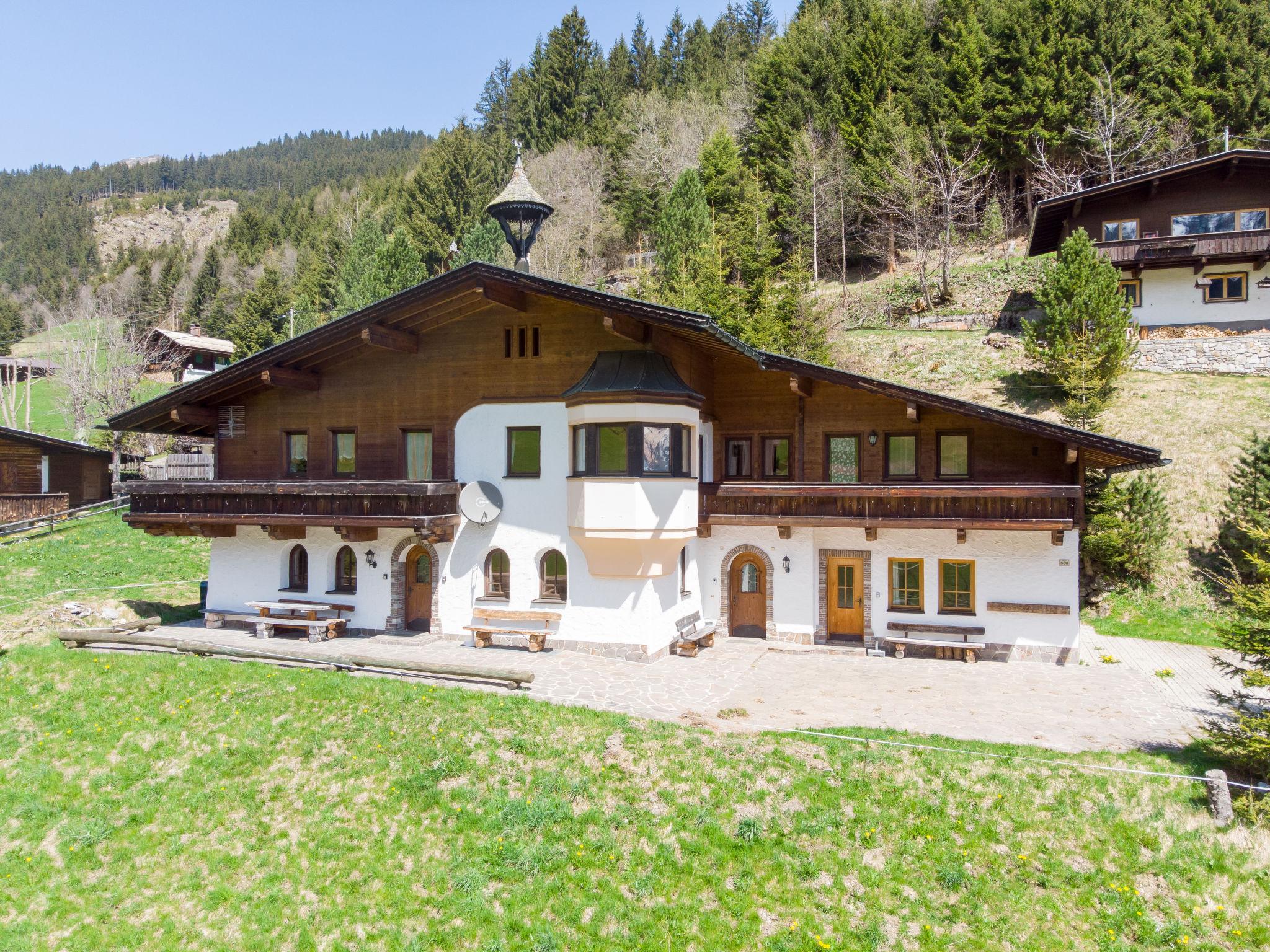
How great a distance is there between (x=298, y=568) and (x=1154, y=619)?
21553 millimetres

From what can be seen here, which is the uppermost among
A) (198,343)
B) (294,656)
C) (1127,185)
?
(1127,185)

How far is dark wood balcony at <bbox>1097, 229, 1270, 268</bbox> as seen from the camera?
28.2 meters

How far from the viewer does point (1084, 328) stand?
83.8 feet

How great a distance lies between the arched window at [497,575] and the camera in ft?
56.6

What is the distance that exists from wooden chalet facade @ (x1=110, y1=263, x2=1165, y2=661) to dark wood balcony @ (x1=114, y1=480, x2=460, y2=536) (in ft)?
0.18

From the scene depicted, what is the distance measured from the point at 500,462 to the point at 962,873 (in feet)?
39.3

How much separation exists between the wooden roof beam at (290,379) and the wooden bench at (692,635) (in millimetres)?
10584

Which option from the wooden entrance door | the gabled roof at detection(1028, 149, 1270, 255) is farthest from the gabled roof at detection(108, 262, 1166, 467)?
the gabled roof at detection(1028, 149, 1270, 255)

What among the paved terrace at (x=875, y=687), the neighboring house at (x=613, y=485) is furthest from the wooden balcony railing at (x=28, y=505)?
the paved terrace at (x=875, y=687)

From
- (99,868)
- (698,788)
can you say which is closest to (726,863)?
(698,788)

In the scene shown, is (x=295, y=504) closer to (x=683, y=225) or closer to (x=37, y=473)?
(x=37, y=473)

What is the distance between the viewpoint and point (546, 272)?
1869 inches

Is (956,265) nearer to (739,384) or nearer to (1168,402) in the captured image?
(1168,402)

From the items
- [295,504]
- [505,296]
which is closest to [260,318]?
[295,504]
